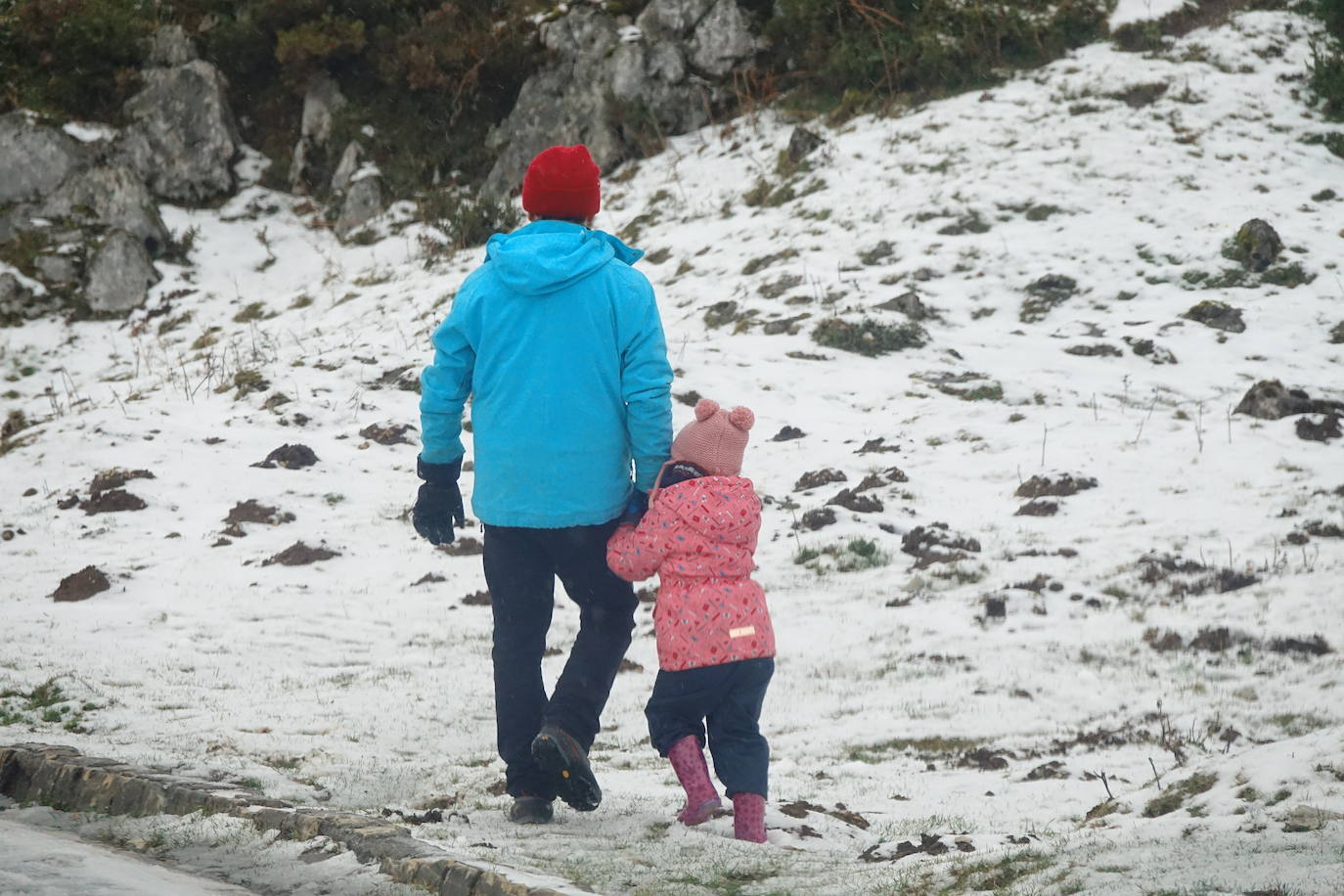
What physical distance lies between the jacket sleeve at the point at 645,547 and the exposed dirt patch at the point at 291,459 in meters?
5.75

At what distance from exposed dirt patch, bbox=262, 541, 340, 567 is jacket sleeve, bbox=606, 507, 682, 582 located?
14.0ft

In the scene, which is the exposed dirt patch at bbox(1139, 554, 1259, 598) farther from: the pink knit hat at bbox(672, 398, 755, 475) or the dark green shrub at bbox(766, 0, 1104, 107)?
the dark green shrub at bbox(766, 0, 1104, 107)

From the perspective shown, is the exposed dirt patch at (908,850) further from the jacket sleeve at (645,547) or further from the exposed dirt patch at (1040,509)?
the exposed dirt patch at (1040,509)

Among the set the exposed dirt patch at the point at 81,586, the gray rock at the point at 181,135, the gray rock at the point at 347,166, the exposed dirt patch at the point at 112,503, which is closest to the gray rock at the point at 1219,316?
the exposed dirt patch at the point at 112,503

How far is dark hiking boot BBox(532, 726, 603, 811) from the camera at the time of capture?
3344mm

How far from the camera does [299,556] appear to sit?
23.8 ft

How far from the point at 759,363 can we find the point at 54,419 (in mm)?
6340

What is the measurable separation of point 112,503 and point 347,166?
34.6ft

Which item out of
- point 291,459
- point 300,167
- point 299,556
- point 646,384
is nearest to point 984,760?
point 646,384

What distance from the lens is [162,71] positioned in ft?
57.3

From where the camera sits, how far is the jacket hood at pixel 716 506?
139 inches

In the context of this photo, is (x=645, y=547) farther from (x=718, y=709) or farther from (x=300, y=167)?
(x=300, y=167)

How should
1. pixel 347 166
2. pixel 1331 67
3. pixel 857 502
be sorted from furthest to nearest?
1. pixel 347 166
2. pixel 1331 67
3. pixel 857 502

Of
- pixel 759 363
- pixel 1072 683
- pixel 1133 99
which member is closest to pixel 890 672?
pixel 1072 683
